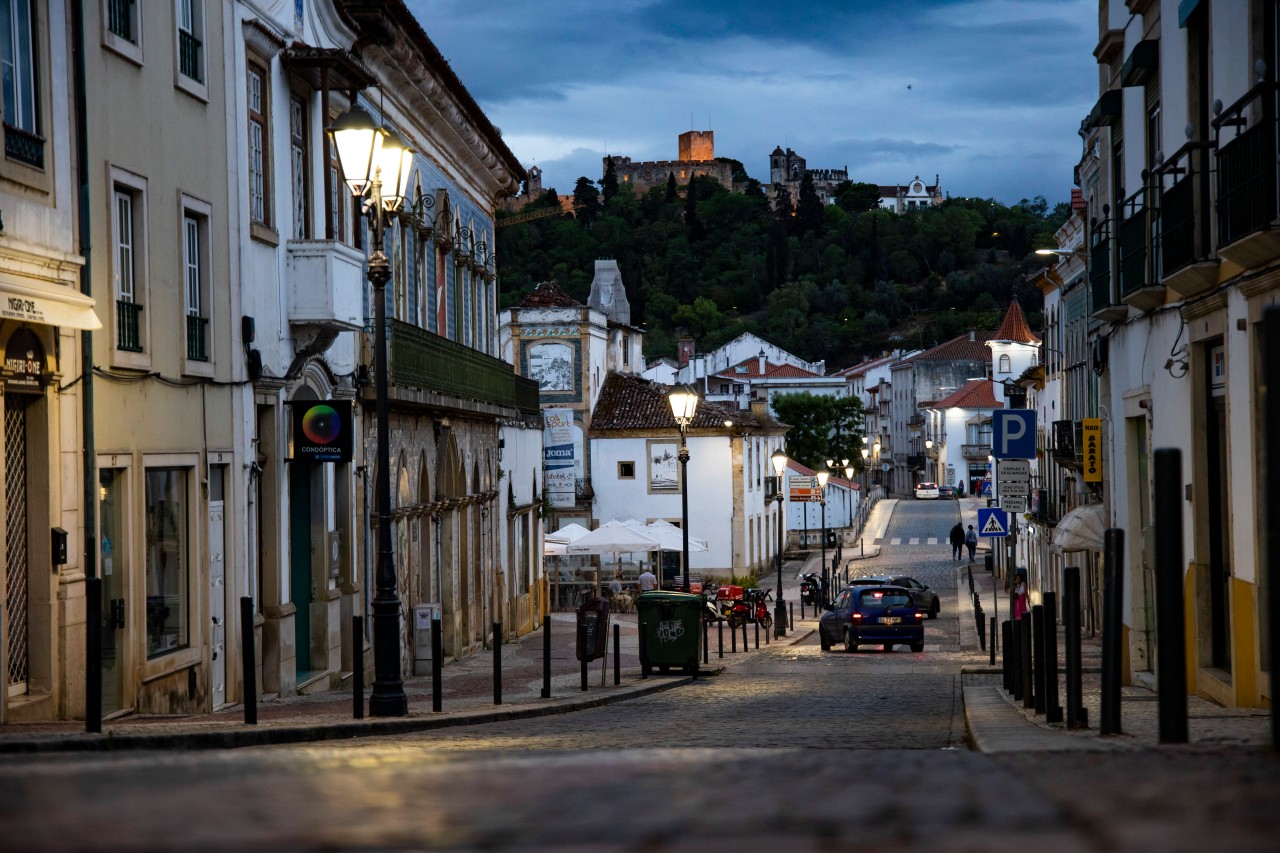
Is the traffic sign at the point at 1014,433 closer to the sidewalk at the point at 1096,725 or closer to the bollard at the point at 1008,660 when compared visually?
the sidewalk at the point at 1096,725

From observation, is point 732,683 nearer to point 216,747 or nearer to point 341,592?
point 341,592

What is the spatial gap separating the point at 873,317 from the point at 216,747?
156995 mm

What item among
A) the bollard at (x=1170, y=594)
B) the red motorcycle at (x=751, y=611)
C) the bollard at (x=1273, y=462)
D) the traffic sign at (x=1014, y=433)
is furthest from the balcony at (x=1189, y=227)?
the red motorcycle at (x=751, y=611)

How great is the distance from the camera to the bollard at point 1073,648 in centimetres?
999

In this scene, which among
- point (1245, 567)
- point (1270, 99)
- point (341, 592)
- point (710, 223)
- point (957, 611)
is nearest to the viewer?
point (1270, 99)

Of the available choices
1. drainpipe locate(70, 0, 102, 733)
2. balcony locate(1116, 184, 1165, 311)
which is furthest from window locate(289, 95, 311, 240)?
balcony locate(1116, 184, 1165, 311)

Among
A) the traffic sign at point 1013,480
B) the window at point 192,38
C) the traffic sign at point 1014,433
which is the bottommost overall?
the traffic sign at point 1013,480

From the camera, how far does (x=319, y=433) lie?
18531 millimetres

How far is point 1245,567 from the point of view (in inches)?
481

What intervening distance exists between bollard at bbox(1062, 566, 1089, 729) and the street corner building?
6008mm

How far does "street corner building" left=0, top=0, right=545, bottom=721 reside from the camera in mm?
12344

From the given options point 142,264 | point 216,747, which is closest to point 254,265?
point 142,264

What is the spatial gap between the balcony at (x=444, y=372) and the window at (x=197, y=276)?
632 centimetres

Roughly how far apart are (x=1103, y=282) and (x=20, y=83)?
36.4 feet
